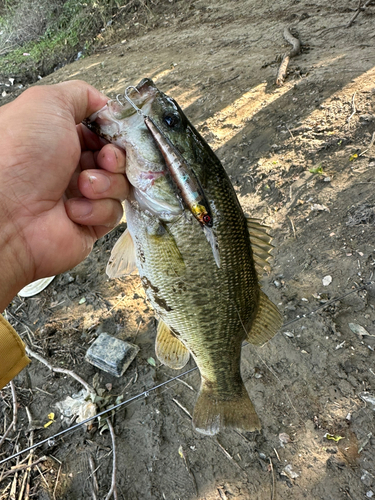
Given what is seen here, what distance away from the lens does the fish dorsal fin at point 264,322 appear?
2021mm

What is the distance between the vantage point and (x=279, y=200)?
3986mm

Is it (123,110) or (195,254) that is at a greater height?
(123,110)

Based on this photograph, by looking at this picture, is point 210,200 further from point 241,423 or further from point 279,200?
point 279,200

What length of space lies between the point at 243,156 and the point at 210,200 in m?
3.27

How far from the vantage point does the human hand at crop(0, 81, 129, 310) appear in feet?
5.15

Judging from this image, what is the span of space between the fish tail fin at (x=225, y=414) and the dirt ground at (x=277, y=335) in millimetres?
727

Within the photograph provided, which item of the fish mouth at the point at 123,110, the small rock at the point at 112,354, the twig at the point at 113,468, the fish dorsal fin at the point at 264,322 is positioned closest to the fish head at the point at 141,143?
the fish mouth at the point at 123,110

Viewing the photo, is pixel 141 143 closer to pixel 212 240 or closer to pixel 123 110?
pixel 123 110

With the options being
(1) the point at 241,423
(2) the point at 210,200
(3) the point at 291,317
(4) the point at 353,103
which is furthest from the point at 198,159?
(4) the point at 353,103

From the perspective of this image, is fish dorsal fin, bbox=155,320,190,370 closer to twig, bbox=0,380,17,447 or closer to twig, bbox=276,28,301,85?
twig, bbox=0,380,17,447

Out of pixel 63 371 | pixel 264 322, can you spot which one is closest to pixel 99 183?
pixel 264 322

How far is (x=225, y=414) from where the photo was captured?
202 cm

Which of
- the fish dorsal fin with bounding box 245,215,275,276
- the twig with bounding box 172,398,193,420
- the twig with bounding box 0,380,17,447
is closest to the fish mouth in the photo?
the fish dorsal fin with bounding box 245,215,275,276

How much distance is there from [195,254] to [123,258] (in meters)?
0.55
